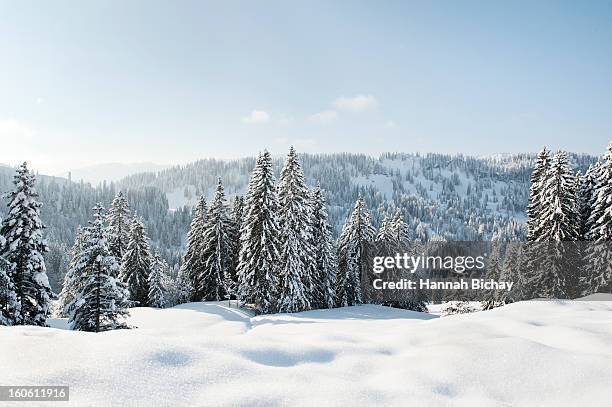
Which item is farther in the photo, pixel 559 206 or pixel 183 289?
pixel 183 289

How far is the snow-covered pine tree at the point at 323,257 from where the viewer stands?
125 ft

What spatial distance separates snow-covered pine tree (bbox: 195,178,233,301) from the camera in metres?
41.2

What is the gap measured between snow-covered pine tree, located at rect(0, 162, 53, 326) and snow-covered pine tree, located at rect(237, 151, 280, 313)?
15947 mm

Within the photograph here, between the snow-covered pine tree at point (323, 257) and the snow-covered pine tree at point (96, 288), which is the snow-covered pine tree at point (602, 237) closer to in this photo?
the snow-covered pine tree at point (323, 257)

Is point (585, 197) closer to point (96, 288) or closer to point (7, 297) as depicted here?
point (96, 288)

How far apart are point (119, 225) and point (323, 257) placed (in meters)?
23.9

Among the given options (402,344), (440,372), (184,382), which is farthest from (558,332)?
(184,382)

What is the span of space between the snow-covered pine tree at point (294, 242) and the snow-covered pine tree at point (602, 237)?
22923mm

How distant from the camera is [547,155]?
110ft

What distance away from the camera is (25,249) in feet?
70.8

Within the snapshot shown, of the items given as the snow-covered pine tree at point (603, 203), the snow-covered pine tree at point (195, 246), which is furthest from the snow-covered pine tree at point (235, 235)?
the snow-covered pine tree at point (603, 203)

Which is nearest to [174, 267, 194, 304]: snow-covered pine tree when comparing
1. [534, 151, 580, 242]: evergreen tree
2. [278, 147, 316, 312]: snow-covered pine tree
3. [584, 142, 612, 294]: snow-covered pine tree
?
[278, 147, 316, 312]: snow-covered pine tree

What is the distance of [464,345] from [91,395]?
7176 millimetres

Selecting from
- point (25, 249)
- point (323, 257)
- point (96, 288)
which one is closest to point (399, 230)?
point (323, 257)
